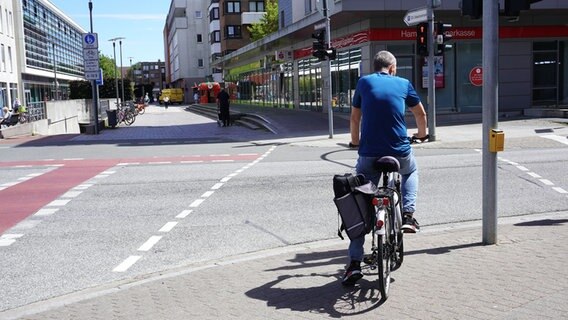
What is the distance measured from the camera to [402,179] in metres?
5.94

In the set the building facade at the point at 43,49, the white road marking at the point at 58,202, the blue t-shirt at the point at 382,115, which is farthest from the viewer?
the building facade at the point at 43,49

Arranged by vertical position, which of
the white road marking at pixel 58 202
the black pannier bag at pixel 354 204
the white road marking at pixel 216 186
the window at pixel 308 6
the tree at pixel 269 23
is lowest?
the white road marking at pixel 216 186

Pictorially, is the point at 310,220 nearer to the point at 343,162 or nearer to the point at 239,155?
the point at 343,162

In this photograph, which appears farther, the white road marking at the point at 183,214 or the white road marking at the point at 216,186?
the white road marking at the point at 216,186

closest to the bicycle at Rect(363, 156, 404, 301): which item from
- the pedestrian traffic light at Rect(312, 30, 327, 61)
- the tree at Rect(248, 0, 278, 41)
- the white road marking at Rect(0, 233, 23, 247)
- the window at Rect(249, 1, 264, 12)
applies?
the white road marking at Rect(0, 233, 23, 247)

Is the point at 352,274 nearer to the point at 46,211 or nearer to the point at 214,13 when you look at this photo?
the point at 46,211

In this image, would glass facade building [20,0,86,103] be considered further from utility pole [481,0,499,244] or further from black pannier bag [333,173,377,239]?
black pannier bag [333,173,377,239]

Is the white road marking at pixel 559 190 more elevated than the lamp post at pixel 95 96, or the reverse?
the lamp post at pixel 95 96

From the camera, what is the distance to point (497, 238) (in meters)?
6.73

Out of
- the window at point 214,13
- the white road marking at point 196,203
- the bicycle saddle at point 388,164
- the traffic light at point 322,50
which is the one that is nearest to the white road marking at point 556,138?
the traffic light at point 322,50

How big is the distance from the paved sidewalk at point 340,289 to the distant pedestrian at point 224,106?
2547 cm

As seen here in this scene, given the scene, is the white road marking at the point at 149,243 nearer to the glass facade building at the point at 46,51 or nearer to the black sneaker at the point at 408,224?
the black sneaker at the point at 408,224

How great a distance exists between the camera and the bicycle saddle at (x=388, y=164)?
5234 mm

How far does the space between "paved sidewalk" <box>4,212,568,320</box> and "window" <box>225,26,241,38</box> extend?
81.6m
